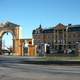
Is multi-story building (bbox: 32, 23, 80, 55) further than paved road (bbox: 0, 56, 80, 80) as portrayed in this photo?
Yes

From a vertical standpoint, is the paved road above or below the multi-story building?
below

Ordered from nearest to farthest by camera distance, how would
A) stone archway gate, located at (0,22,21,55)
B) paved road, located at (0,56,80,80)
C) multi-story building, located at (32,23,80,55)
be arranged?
paved road, located at (0,56,80,80) → stone archway gate, located at (0,22,21,55) → multi-story building, located at (32,23,80,55)

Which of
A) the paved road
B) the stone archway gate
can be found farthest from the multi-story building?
the paved road

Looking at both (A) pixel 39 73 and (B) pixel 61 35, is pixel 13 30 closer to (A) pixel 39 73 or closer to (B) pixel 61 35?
(B) pixel 61 35

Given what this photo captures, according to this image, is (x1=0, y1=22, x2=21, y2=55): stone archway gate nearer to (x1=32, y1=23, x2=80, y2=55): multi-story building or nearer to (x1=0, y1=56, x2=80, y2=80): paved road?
(x1=0, y1=56, x2=80, y2=80): paved road

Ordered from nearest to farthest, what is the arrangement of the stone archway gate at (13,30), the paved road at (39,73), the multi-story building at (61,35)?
1. the paved road at (39,73)
2. the stone archway gate at (13,30)
3. the multi-story building at (61,35)

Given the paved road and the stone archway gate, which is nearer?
the paved road

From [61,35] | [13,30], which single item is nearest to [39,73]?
[13,30]

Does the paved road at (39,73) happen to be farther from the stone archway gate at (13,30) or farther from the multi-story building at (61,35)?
the multi-story building at (61,35)

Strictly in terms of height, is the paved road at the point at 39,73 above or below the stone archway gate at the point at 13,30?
below

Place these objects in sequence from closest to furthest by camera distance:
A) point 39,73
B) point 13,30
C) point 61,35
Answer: point 39,73
point 13,30
point 61,35

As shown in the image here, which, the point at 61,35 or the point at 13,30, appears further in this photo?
the point at 61,35

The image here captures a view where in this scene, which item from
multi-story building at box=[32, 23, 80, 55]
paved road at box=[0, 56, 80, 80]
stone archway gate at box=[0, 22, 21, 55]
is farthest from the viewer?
multi-story building at box=[32, 23, 80, 55]

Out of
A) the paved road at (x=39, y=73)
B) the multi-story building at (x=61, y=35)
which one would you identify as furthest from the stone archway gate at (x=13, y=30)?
the multi-story building at (x=61, y=35)
